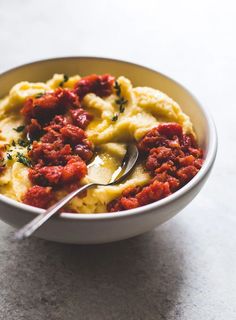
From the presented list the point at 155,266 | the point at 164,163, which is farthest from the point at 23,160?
the point at 155,266

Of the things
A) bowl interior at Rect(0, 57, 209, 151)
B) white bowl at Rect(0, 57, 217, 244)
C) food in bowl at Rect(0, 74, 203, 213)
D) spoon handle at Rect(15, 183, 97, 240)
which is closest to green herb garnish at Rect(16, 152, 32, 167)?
food in bowl at Rect(0, 74, 203, 213)

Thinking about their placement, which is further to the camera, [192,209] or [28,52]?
[28,52]

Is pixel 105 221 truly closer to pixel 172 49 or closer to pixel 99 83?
pixel 99 83

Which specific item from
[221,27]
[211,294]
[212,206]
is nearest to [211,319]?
[211,294]

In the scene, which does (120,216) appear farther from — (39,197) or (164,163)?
(164,163)

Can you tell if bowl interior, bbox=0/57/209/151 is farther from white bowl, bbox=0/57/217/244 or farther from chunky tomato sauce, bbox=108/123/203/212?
chunky tomato sauce, bbox=108/123/203/212

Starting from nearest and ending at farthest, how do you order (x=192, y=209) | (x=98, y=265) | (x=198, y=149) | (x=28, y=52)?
(x=98, y=265)
(x=198, y=149)
(x=192, y=209)
(x=28, y=52)

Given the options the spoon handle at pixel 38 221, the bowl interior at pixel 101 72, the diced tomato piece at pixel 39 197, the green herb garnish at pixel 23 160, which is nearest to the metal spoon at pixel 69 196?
the spoon handle at pixel 38 221

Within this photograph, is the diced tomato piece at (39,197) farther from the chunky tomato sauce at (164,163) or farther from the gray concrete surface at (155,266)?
the gray concrete surface at (155,266)
